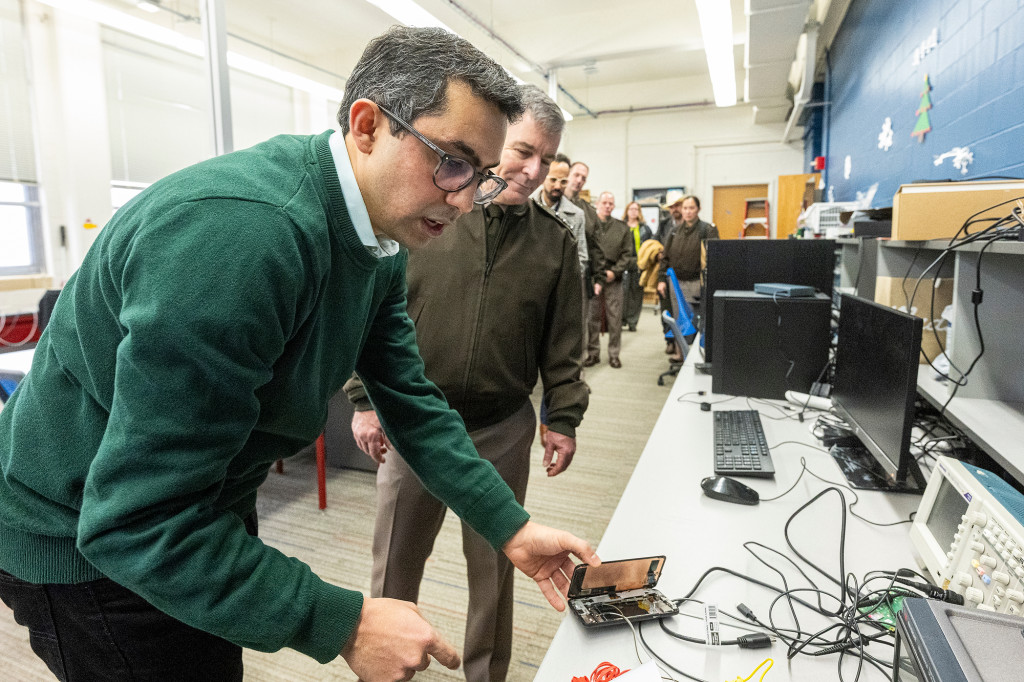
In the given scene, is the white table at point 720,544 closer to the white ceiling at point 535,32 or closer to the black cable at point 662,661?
the black cable at point 662,661

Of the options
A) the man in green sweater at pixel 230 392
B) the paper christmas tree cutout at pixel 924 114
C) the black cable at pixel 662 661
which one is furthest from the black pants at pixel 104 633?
the paper christmas tree cutout at pixel 924 114

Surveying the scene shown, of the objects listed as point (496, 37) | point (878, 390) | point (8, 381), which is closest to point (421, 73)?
point (878, 390)

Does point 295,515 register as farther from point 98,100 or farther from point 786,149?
point 786,149

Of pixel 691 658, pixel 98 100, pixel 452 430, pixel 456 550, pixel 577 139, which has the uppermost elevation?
pixel 577 139

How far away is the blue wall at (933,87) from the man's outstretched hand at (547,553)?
2.11 metres

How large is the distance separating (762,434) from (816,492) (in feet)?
1.07

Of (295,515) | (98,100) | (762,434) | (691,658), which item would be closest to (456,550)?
(295,515)

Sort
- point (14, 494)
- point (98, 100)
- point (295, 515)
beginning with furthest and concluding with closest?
1. point (98, 100)
2. point (295, 515)
3. point (14, 494)

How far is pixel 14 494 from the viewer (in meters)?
0.69

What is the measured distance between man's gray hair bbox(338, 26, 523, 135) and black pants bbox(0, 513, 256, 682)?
0.66 m

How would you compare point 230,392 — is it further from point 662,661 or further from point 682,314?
point 682,314

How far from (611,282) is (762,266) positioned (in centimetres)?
277

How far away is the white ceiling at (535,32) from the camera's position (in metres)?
5.84

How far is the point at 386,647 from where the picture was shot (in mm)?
597
